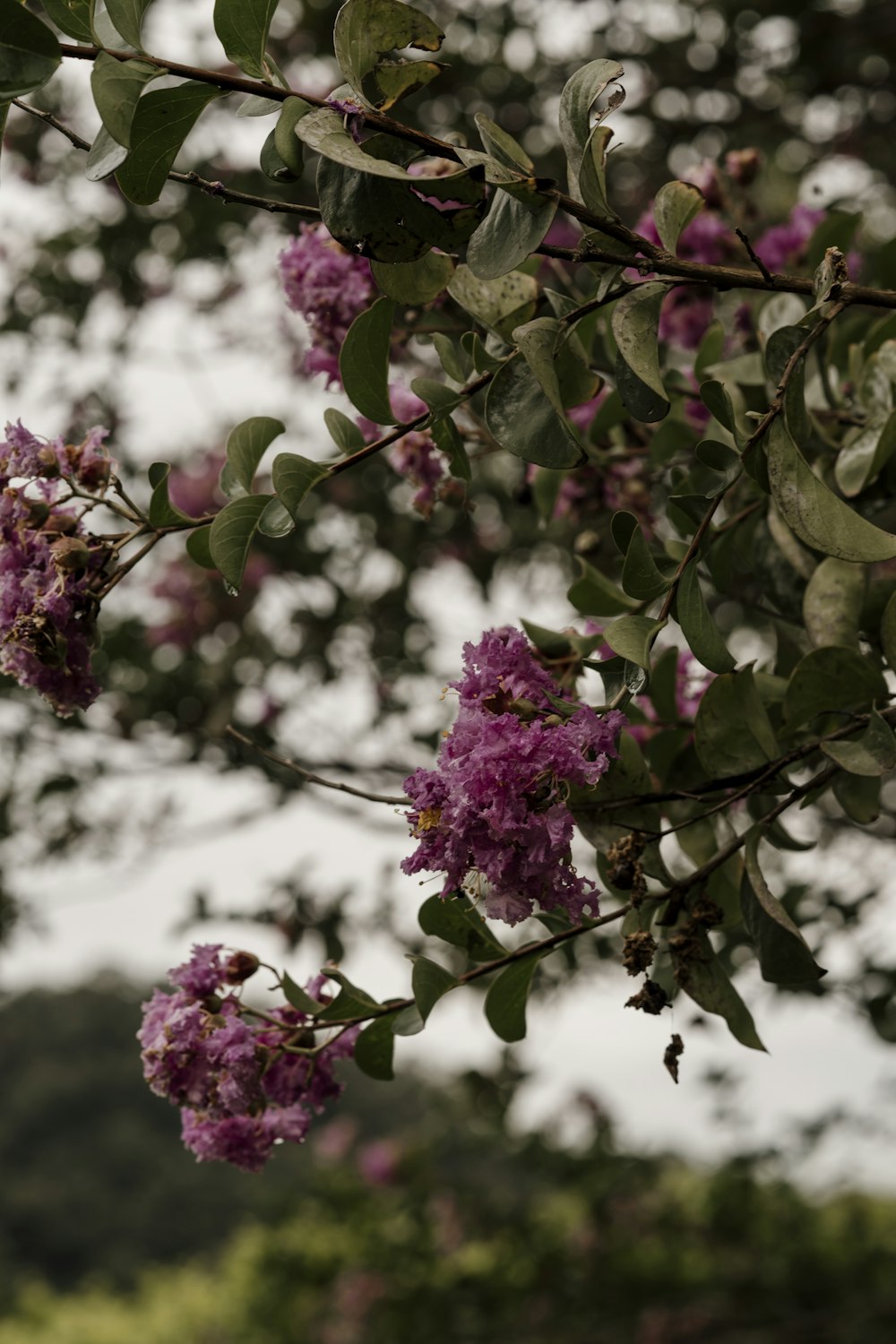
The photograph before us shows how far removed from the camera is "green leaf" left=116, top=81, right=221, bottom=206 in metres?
0.87

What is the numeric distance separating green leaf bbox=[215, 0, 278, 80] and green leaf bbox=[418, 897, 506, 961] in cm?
64

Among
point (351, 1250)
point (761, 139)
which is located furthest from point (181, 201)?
point (351, 1250)

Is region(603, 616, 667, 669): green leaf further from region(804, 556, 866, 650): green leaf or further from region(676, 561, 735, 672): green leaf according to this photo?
region(804, 556, 866, 650): green leaf

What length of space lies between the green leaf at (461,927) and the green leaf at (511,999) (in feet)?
0.07

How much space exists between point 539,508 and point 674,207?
2.07 feet

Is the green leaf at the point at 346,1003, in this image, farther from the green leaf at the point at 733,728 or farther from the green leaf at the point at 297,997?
the green leaf at the point at 733,728

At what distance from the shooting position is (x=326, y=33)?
3668 millimetres

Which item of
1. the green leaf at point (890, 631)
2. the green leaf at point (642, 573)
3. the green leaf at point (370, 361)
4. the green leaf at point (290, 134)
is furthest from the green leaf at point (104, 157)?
the green leaf at point (890, 631)

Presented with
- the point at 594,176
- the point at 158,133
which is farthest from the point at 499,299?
the point at 158,133

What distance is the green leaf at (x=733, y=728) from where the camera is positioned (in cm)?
104

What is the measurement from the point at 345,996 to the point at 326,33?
330cm

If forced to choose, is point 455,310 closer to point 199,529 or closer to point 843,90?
point 199,529

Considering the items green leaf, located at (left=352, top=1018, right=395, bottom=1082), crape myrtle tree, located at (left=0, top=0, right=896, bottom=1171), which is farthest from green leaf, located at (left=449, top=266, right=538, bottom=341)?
green leaf, located at (left=352, top=1018, right=395, bottom=1082)

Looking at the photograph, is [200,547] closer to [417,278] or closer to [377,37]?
[417,278]
